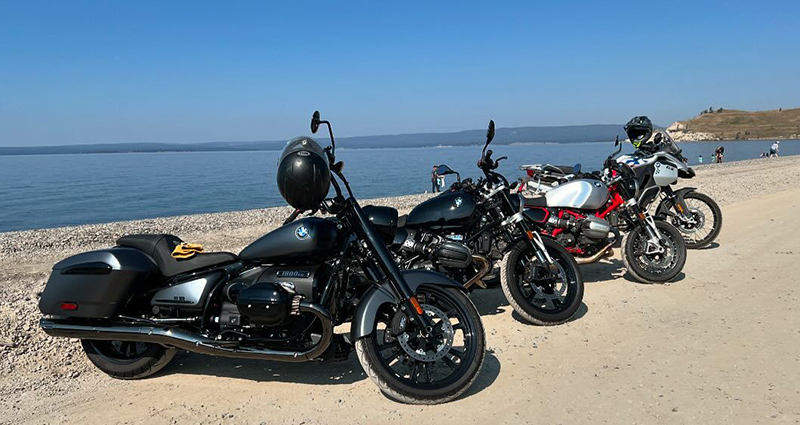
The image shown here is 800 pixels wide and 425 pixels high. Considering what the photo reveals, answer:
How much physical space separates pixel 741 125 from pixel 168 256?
168624 mm

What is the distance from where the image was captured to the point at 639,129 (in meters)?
9.07

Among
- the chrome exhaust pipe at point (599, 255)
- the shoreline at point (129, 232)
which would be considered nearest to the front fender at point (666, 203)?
the chrome exhaust pipe at point (599, 255)

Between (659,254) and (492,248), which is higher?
(492,248)

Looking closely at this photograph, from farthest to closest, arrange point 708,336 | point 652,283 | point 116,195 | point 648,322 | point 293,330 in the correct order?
point 116,195
point 652,283
point 648,322
point 708,336
point 293,330

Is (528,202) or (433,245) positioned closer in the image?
(433,245)

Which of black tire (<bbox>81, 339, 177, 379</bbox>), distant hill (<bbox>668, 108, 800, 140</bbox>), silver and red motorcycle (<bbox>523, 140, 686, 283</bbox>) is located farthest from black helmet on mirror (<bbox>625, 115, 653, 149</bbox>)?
distant hill (<bbox>668, 108, 800, 140</bbox>)

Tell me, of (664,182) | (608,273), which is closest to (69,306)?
(608,273)

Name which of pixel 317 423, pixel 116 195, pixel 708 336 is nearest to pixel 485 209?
pixel 708 336

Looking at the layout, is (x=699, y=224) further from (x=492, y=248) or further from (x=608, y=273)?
(x=492, y=248)

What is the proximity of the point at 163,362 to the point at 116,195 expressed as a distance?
33.0 metres

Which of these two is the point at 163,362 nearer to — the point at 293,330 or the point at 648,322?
the point at 293,330

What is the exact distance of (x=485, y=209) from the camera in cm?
555

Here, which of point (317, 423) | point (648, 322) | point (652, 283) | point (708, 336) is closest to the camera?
point (317, 423)

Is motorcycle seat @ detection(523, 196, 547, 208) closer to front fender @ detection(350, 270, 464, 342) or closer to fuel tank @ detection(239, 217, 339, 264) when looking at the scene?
front fender @ detection(350, 270, 464, 342)
